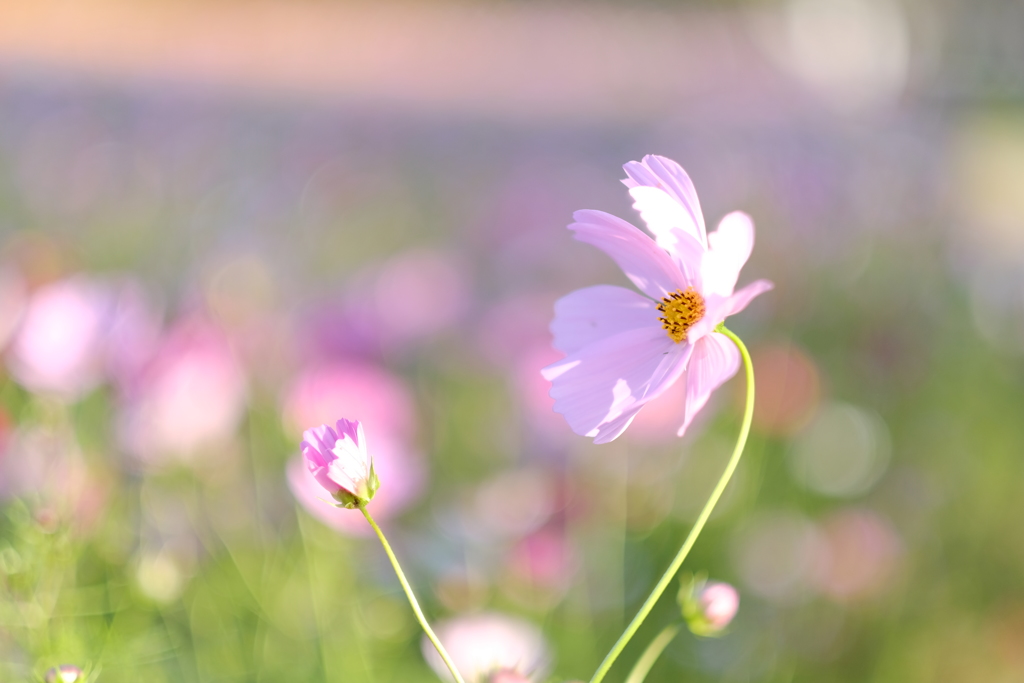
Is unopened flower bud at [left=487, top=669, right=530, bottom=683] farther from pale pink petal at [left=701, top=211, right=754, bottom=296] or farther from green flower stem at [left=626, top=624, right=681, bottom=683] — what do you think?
pale pink petal at [left=701, top=211, right=754, bottom=296]

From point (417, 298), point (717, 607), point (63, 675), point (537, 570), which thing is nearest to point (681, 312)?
point (717, 607)

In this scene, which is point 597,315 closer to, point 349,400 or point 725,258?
point 725,258

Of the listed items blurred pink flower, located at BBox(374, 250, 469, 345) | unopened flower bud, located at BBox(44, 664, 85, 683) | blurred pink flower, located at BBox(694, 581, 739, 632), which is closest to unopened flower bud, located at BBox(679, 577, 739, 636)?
blurred pink flower, located at BBox(694, 581, 739, 632)

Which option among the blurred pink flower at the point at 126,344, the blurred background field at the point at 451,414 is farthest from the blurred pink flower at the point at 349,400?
the blurred pink flower at the point at 126,344

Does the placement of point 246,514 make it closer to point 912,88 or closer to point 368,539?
point 368,539

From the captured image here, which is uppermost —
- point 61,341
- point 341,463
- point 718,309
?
point 718,309

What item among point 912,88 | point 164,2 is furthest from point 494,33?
point 912,88
